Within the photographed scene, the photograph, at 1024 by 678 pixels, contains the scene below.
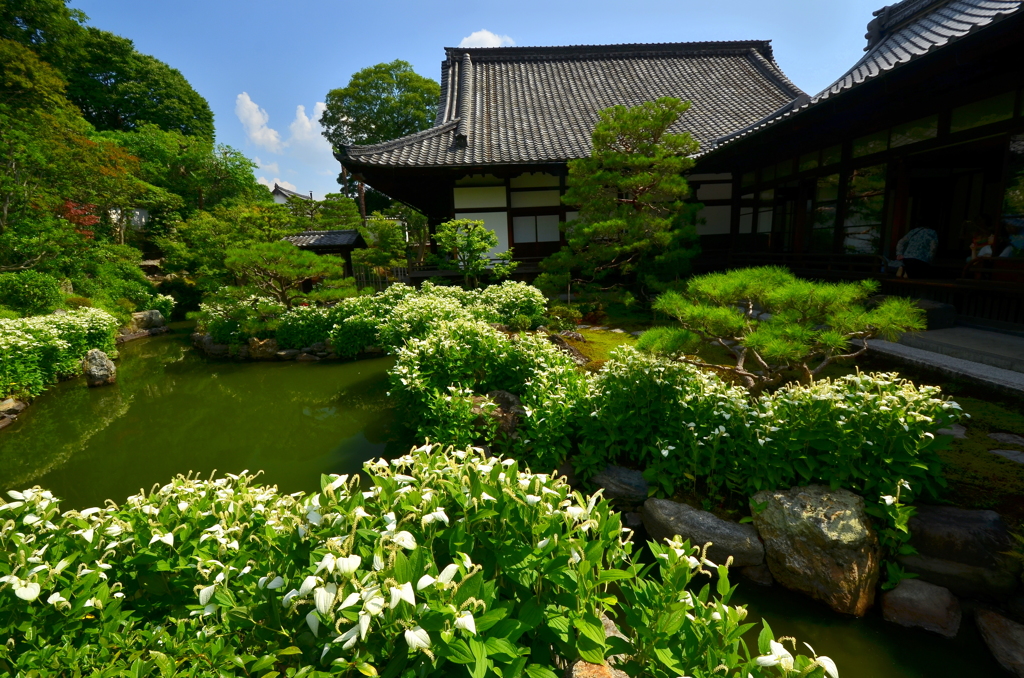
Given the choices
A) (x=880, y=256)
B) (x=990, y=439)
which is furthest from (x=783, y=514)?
(x=880, y=256)

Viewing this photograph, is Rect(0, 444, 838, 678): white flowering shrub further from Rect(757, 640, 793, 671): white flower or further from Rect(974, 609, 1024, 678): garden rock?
Rect(974, 609, 1024, 678): garden rock

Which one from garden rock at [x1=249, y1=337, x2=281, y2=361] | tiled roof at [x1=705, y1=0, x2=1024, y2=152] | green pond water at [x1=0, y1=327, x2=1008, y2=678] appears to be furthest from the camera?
garden rock at [x1=249, y1=337, x2=281, y2=361]

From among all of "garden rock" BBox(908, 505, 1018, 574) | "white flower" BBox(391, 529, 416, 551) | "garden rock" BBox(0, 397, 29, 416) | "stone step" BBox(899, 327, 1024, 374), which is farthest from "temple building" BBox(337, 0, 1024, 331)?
"garden rock" BBox(0, 397, 29, 416)

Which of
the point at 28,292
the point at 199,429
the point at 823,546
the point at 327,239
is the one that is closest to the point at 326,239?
the point at 327,239

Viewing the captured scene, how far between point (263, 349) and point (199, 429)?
15.1 feet

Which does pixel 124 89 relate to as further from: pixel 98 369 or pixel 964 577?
pixel 964 577

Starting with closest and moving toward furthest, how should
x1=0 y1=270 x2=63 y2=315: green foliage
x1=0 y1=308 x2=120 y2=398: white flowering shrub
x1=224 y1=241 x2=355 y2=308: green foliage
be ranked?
x1=0 y1=308 x2=120 y2=398: white flowering shrub
x1=224 y1=241 x2=355 y2=308: green foliage
x1=0 y1=270 x2=63 y2=315: green foliage

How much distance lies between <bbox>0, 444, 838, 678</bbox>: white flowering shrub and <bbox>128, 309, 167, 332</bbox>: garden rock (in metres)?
17.1

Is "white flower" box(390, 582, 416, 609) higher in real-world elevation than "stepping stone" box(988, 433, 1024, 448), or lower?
higher

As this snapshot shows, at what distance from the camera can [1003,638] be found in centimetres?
287

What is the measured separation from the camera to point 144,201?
2222 centimetres

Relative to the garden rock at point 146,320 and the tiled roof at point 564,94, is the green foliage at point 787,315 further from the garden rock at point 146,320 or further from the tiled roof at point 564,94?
the garden rock at point 146,320

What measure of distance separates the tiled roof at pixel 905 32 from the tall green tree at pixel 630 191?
1.50m

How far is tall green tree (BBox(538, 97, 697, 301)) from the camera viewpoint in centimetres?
970
